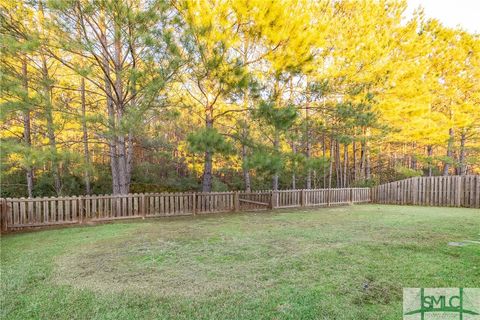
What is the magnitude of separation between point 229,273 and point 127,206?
5.87 meters

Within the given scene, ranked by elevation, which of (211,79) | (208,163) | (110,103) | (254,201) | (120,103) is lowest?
(254,201)

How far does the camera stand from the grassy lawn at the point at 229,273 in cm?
245

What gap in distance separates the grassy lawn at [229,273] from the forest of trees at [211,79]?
3.06 m

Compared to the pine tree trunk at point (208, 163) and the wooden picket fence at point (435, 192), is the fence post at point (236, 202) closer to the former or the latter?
the pine tree trunk at point (208, 163)

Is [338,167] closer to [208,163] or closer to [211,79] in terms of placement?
[208,163]

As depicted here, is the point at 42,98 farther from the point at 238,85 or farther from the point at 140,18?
the point at 238,85

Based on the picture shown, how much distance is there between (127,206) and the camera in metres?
8.19

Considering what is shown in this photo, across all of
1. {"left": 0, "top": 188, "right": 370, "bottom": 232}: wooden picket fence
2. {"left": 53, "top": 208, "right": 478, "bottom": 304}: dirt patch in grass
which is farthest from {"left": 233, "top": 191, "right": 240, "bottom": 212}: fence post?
{"left": 53, "top": 208, "right": 478, "bottom": 304}: dirt patch in grass

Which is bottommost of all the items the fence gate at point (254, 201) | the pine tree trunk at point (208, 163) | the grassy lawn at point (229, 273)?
the fence gate at point (254, 201)

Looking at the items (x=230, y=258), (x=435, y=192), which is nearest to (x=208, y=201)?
(x=230, y=258)

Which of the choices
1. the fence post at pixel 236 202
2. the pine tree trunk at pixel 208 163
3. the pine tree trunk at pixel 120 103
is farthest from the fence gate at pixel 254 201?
the pine tree trunk at pixel 120 103

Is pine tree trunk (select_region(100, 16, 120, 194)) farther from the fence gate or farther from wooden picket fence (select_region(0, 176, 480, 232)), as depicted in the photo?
the fence gate

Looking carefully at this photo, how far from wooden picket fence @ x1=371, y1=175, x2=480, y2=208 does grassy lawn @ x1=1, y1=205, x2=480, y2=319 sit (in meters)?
7.92

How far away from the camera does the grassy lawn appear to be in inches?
96.3
